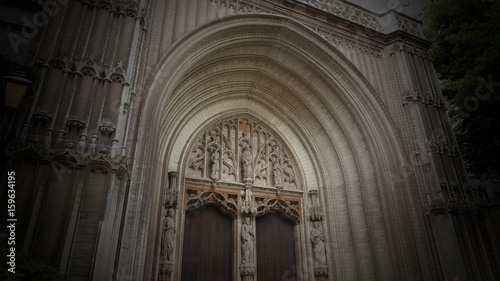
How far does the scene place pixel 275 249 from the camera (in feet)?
26.9

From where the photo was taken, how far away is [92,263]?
3854mm

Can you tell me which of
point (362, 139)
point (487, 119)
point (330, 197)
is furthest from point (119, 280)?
point (487, 119)

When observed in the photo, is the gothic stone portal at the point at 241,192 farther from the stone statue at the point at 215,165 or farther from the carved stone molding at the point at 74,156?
the carved stone molding at the point at 74,156

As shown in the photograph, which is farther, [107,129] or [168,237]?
[168,237]

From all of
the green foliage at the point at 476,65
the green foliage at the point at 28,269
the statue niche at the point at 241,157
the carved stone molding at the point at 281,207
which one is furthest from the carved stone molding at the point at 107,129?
the green foliage at the point at 476,65

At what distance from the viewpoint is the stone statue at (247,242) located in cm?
738

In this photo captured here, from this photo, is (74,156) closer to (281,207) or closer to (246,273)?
(246,273)

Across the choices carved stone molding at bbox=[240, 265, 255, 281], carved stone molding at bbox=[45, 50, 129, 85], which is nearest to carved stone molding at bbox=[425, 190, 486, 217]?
carved stone molding at bbox=[240, 265, 255, 281]

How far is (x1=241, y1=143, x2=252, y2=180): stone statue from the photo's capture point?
27.7 ft

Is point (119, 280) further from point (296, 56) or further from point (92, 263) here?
point (296, 56)

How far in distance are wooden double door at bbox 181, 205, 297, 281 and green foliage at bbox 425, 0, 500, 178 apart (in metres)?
5.33

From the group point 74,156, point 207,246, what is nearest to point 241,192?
point 207,246

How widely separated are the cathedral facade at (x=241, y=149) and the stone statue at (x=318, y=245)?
0.12 feet

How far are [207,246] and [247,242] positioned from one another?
1002mm
